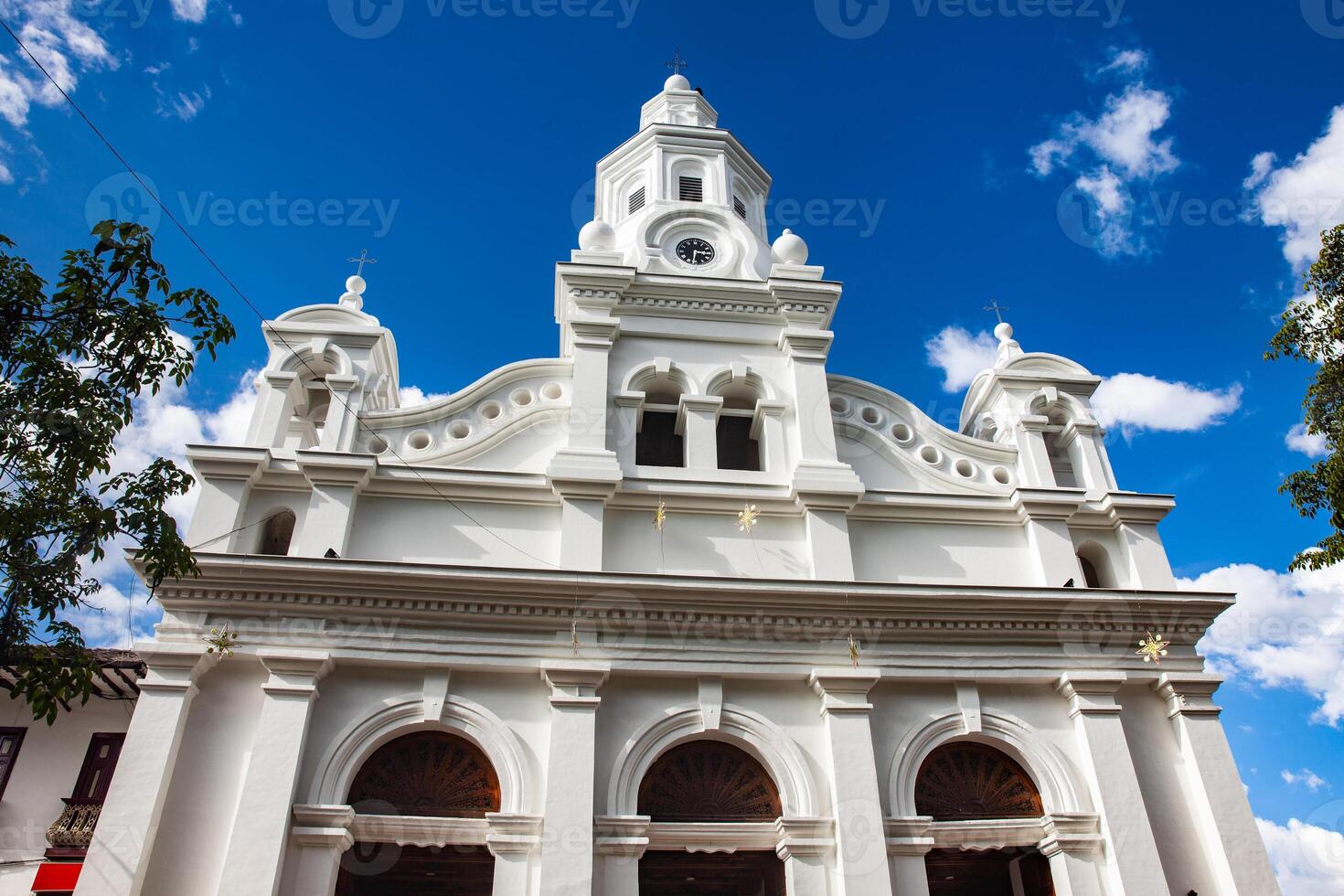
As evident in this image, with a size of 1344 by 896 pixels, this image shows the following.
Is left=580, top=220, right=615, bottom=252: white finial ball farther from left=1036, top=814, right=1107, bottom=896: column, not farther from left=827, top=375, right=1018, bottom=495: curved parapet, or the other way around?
left=1036, top=814, right=1107, bottom=896: column

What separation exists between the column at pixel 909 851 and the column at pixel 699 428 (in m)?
6.00

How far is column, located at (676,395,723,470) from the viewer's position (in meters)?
16.0

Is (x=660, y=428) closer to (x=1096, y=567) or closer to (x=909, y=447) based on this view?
(x=909, y=447)

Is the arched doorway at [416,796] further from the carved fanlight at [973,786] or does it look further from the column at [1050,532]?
the column at [1050,532]

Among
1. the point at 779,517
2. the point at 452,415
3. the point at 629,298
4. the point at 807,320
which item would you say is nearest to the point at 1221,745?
the point at 779,517

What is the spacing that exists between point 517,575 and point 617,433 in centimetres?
346

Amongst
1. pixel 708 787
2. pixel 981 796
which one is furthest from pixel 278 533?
pixel 981 796

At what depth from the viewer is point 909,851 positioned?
42.3 ft

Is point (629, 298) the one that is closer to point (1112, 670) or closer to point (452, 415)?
point (452, 415)

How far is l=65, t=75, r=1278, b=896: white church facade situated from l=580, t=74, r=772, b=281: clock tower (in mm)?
2398

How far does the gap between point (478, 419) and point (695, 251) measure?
227 inches

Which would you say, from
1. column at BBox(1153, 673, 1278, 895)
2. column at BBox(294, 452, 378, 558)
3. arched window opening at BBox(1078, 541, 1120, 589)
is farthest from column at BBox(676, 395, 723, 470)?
column at BBox(1153, 673, 1278, 895)

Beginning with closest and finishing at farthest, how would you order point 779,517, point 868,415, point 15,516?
1. point 15,516
2. point 779,517
3. point 868,415

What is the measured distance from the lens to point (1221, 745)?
14.1 m
